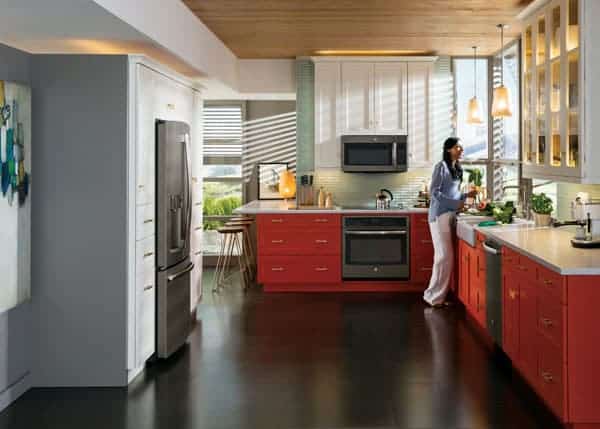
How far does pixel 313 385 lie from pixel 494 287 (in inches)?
62.0

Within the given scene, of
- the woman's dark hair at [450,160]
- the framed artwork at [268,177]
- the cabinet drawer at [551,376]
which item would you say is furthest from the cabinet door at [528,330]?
the framed artwork at [268,177]

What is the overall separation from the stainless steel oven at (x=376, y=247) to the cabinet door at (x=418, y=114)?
0.84 meters

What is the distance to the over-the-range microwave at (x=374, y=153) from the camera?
7961mm

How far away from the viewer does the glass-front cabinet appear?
171 inches

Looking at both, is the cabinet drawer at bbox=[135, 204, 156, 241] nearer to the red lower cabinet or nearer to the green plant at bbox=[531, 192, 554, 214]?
the red lower cabinet

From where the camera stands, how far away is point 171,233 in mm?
5059

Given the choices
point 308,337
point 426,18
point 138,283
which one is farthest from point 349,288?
point 138,283

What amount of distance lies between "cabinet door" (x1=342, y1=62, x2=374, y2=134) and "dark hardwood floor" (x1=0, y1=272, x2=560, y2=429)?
2.57 meters

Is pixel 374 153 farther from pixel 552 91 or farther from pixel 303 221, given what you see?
pixel 552 91

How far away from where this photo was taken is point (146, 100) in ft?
15.5

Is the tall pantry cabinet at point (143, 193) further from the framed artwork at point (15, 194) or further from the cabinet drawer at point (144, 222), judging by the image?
the framed artwork at point (15, 194)

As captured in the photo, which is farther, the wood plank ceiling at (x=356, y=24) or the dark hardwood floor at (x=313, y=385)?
the wood plank ceiling at (x=356, y=24)

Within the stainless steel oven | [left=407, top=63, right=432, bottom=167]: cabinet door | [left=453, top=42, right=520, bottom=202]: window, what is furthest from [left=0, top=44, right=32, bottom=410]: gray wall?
[left=453, top=42, right=520, bottom=202]: window

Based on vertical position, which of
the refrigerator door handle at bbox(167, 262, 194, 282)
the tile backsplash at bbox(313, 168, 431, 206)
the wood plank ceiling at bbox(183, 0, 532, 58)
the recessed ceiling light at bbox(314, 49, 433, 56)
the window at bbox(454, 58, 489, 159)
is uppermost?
the recessed ceiling light at bbox(314, 49, 433, 56)
